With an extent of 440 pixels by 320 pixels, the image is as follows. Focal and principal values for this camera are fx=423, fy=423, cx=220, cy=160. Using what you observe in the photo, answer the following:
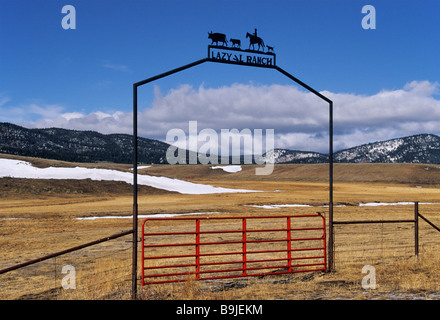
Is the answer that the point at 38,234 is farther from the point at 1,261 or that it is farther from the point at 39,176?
the point at 39,176

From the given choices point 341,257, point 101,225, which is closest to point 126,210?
point 101,225

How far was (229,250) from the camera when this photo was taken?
62.9 ft

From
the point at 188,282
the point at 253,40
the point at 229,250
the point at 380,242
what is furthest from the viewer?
the point at 380,242

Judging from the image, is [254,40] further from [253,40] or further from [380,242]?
[380,242]

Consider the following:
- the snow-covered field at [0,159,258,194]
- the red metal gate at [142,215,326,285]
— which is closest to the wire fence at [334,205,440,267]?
the red metal gate at [142,215,326,285]

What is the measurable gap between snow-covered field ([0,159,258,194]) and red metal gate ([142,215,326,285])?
A: 39.5 m

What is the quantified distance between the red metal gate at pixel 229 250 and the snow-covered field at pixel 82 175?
39.5 meters

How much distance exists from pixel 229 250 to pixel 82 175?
52882 millimetres

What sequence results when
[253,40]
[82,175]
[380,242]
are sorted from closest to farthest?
[253,40]
[380,242]
[82,175]

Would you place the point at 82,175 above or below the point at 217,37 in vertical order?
below

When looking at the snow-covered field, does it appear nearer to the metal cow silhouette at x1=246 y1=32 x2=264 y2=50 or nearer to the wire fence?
the wire fence

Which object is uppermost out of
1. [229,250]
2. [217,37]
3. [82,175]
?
[217,37]

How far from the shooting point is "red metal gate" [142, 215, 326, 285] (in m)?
12.4

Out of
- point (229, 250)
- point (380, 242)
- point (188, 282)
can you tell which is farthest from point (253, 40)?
point (380, 242)
